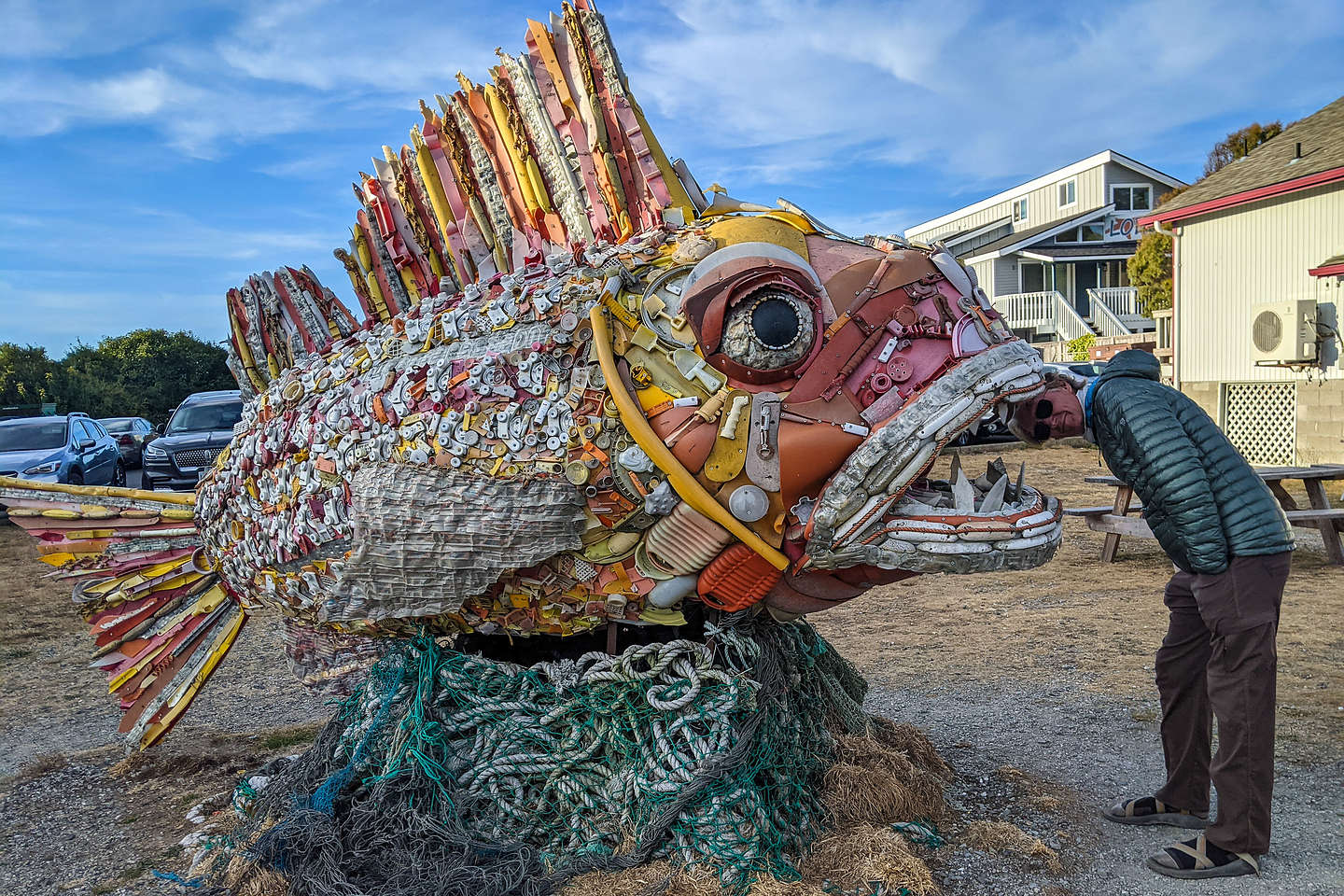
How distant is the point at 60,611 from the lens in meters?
8.93

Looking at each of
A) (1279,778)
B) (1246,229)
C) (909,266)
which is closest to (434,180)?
(909,266)

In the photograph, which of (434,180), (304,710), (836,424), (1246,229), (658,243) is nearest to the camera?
(836,424)

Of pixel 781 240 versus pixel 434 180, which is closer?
pixel 781 240

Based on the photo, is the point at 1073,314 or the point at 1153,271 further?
the point at 1073,314

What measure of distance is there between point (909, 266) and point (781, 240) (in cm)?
40

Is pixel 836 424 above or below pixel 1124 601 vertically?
above

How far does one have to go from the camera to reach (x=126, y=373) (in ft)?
89.2

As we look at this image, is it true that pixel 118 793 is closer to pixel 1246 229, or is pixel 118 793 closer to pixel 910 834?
pixel 910 834

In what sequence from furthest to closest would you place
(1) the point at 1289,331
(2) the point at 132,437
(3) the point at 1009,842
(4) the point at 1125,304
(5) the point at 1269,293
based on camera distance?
(4) the point at 1125,304 → (2) the point at 132,437 → (5) the point at 1269,293 → (1) the point at 1289,331 → (3) the point at 1009,842

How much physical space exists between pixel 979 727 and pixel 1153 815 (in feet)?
3.95

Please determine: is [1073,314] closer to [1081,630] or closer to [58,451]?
[1081,630]

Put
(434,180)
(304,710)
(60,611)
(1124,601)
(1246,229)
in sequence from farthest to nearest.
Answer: (1246,229)
(60,611)
(1124,601)
(304,710)
(434,180)

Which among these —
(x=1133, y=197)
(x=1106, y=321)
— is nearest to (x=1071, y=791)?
(x=1106, y=321)

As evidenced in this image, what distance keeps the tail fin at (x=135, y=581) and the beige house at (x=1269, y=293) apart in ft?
44.2
